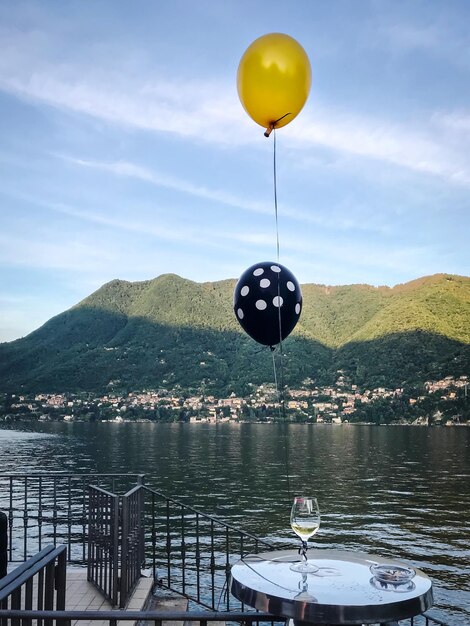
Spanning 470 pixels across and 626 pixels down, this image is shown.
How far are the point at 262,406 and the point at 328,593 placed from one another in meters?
159

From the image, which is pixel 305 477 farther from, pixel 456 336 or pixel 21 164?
pixel 456 336

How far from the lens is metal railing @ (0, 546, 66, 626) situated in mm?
2334

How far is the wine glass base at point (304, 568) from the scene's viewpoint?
2.75 meters

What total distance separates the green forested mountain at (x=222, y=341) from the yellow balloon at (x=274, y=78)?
456 ft

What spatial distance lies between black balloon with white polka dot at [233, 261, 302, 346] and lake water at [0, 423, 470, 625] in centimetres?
115

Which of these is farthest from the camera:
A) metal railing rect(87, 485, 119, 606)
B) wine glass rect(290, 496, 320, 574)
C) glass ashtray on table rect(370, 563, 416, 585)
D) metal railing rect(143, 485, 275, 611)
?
metal railing rect(143, 485, 275, 611)

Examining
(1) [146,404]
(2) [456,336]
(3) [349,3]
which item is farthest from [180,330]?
(3) [349,3]

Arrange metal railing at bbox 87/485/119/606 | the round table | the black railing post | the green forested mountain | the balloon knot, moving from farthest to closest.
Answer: the green forested mountain, metal railing at bbox 87/485/119/606, the balloon knot, the black railing post, the round table

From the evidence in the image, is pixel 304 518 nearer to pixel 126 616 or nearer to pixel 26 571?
pixel 126 616

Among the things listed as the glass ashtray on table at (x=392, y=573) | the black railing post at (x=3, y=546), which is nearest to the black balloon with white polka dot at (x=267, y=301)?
the black railing post at (x=3, y=546)

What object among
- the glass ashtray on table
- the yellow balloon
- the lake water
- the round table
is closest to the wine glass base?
the round table

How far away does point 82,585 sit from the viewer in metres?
7.30

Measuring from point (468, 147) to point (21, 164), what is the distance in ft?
119

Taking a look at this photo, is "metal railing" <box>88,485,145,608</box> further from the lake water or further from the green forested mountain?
the green forested mountain
